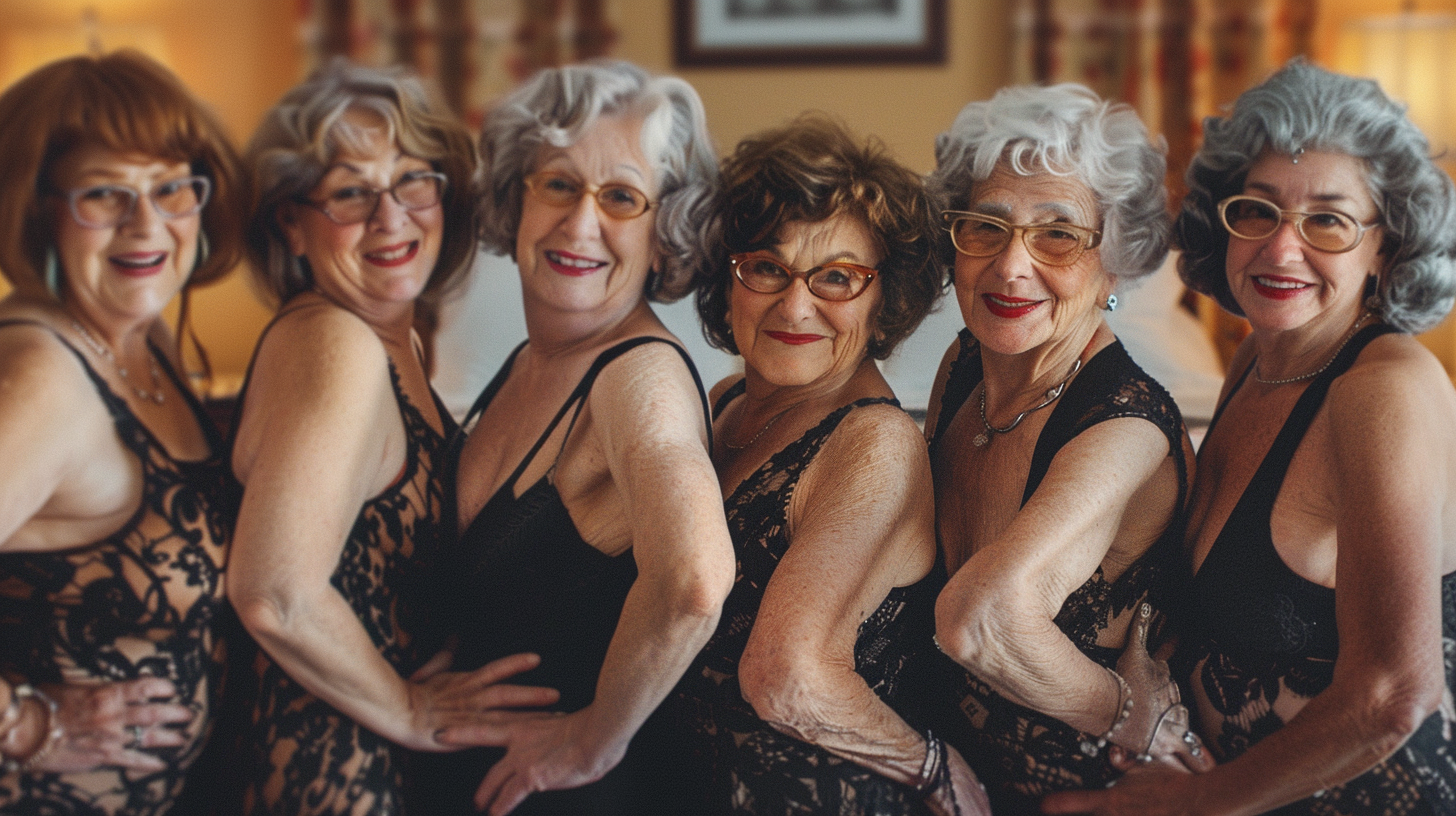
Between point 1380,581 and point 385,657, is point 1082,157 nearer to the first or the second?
point 1380,581

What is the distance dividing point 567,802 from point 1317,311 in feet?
3.70

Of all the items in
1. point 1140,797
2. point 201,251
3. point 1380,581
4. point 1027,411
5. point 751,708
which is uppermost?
point 201,251

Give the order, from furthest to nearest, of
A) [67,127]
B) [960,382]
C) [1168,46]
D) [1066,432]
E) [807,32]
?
1. [807,32]
2. [1168,46]
3. [960,382]
4. [1066,432]
5. [67,127]

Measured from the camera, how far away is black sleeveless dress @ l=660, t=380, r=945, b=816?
4.46 ft

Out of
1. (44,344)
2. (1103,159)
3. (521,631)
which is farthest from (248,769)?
(1103,159)

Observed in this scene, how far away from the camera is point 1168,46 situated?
13.1ft

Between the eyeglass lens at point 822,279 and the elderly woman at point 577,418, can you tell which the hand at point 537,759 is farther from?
the eyeglass lens at point 822,279

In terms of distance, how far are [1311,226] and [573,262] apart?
0.93 m

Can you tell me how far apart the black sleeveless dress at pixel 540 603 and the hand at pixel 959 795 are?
40 centimetres

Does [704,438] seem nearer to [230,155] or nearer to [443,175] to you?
[443,175]

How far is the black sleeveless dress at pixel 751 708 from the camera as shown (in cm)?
136

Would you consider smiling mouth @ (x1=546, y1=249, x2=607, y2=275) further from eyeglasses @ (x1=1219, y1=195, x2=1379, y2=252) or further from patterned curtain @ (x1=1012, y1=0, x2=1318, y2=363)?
patterned curtain @ (x1=1012, y1=0, x2=1318, y2=363)

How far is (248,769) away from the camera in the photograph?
1338 millimetres

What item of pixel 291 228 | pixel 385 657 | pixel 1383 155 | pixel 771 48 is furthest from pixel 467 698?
pixel 771 48
